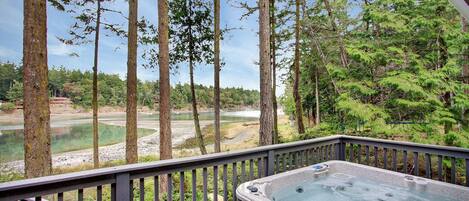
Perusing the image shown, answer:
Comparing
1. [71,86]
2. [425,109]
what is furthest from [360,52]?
[71,86]

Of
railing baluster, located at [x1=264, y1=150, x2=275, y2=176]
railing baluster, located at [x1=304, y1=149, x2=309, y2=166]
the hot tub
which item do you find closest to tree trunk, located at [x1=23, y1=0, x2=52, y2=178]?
the hot tub

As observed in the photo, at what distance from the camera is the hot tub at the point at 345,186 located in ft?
8.07

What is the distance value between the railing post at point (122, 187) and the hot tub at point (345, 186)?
3.02 ft

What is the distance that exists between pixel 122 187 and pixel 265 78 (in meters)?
3.80

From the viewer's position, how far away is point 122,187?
1772 mm

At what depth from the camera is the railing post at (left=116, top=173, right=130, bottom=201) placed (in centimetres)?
177

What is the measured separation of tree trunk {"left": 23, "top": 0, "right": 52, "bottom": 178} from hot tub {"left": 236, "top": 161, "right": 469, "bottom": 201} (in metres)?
2.88

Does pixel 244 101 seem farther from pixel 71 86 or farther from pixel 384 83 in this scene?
pixel 384 83

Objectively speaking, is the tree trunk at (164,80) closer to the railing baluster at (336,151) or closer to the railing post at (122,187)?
the railing baluster at (336,151)

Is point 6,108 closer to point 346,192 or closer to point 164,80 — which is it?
point 164,80

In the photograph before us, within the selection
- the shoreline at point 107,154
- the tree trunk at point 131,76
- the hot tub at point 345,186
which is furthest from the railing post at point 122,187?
the shoreline at point 107,154

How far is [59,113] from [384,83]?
16294 mm

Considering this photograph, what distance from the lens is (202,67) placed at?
9.66 meters

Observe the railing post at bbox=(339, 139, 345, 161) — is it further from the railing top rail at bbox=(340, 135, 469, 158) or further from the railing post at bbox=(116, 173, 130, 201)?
the railing post at bbox=(116, 173, 130, 201)
